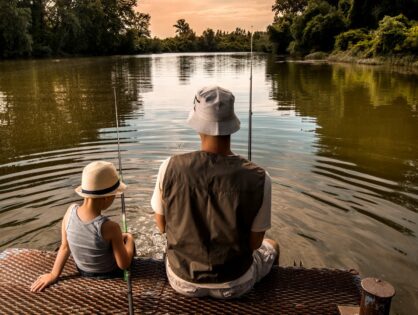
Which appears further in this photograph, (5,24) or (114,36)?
(114,36)

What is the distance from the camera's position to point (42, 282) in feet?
10.8

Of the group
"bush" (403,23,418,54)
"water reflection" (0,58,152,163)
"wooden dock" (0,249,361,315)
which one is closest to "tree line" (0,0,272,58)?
"bush" (403,23,418,54)

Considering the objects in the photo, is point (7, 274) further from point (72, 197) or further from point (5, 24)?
point (5, 24)

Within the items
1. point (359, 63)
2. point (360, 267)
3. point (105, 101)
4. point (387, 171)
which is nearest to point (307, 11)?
point (359, 63)

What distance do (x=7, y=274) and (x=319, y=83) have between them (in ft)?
67.6

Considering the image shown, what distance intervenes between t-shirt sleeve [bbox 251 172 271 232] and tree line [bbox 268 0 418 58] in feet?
115

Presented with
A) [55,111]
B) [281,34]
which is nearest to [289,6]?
[281,34]

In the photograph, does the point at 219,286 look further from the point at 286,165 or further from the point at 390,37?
the point at 390,37

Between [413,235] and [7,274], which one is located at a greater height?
[7,274]

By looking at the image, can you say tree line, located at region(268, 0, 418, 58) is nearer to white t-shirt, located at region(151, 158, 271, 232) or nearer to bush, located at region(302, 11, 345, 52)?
bush, located at region(302, 11, 345, 52)

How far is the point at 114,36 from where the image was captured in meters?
73.9

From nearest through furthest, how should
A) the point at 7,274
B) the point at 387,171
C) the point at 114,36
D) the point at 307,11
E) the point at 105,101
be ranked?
the point at 7,274 → the point at 387,171 → the point at 105,101 → the point at 307,11 → the point at 114,36

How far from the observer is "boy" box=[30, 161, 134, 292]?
116 inches

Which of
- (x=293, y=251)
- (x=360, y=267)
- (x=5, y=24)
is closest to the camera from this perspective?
(x=360, y=267)
